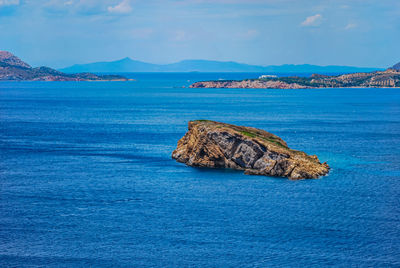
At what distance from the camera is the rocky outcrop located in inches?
3563

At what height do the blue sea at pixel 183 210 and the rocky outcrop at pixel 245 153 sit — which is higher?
the rocky outcrop at pixel 245 153

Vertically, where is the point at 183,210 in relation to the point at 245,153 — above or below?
below

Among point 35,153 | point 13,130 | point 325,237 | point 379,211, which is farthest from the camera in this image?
point 13,130

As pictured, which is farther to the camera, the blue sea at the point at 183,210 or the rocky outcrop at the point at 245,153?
the rocky outcrop at the point at 245,153

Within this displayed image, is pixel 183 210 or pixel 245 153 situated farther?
pixel 245 153

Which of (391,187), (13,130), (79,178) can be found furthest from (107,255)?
(13,130)

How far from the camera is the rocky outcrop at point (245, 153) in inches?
3563

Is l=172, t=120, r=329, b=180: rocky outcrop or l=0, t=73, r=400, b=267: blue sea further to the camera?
l=172, t=120, r=329, b=180: rocky outcrop

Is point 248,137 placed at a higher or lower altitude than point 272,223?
higher

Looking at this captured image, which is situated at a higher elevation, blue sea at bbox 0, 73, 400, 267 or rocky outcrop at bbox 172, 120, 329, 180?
rocky outcrop at bbox 172, 120, 329, 180

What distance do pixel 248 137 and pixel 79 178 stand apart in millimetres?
Answer: 30189

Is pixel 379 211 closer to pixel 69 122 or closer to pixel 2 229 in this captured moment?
pixel 2 229

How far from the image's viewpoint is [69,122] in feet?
573

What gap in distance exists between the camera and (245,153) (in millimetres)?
94188
